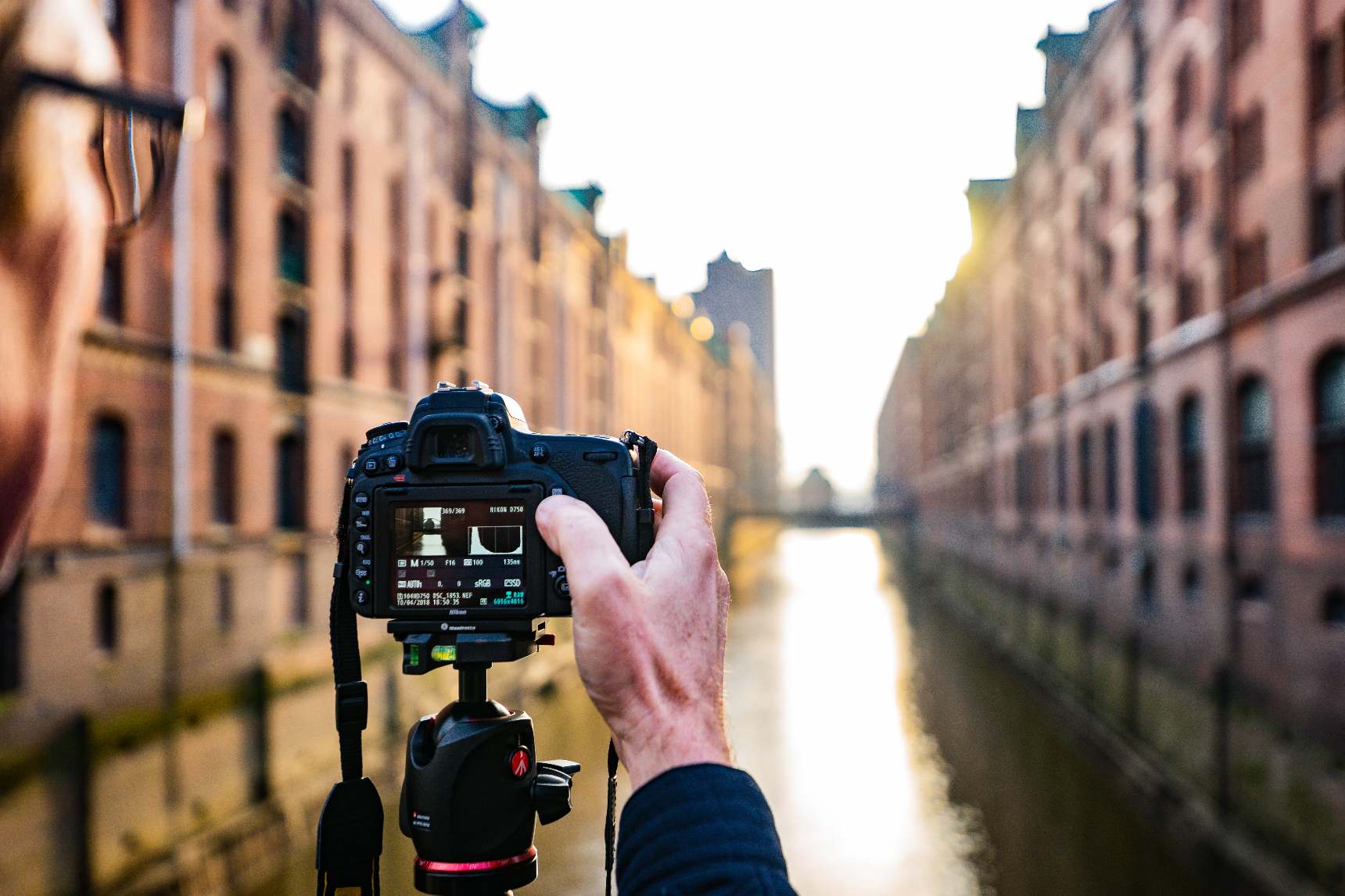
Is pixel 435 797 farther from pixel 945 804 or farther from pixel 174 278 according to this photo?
pixel 945 804

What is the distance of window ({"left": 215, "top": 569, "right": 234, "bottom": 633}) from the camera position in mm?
12133

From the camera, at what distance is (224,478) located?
12727 mm

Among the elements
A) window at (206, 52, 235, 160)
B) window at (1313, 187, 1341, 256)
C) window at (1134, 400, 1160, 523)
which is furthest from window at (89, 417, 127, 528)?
window at (1134, 400, 1160, 523)

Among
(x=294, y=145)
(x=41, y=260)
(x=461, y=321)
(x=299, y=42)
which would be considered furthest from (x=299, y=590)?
(x=41, y=260)

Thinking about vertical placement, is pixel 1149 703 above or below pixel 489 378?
below

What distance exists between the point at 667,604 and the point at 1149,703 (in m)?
18.4

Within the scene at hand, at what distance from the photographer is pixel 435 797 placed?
5.11 ft

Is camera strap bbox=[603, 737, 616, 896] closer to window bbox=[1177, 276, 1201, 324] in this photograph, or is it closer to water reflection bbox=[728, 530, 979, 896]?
water reflection bbox=[728, 530, 979, 896]

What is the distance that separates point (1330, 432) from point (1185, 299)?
5.98 m

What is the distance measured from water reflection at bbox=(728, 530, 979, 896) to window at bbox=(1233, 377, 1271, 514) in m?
7.34

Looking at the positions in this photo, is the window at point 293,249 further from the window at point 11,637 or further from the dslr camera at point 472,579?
the dslr camera at point 472,579

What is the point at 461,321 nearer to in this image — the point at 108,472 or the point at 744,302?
the point at 108,472

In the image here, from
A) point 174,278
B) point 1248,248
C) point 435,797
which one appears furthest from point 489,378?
point 435,797

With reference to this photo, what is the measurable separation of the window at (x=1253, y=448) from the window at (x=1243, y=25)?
16.5 ft
